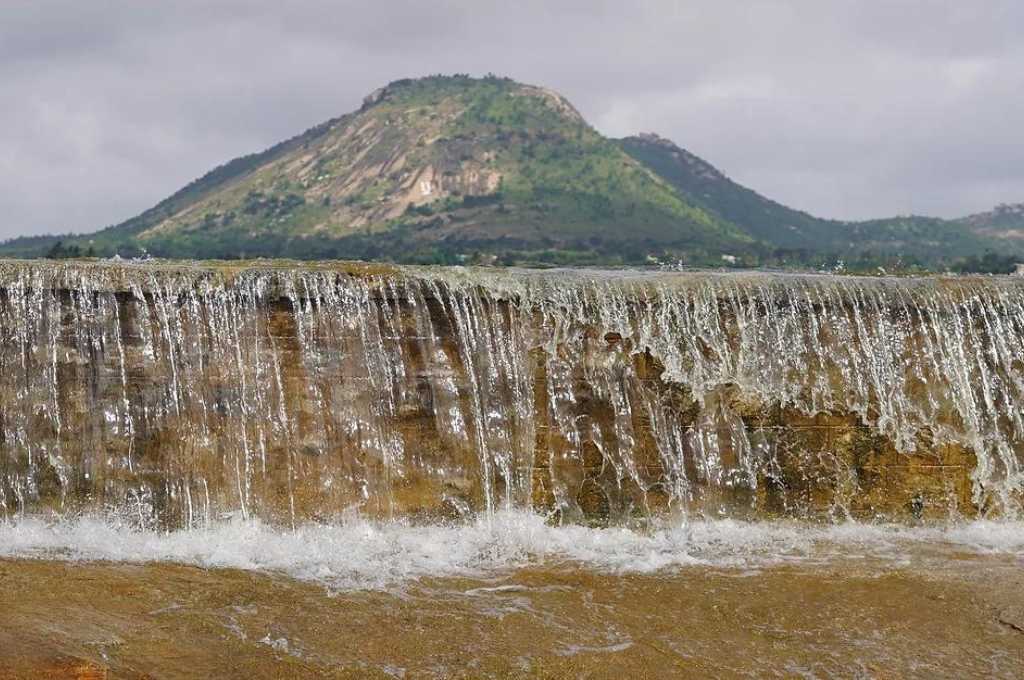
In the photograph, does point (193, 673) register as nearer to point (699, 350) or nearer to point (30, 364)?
point (30, 364)

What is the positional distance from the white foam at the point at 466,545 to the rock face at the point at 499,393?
11.7 inches

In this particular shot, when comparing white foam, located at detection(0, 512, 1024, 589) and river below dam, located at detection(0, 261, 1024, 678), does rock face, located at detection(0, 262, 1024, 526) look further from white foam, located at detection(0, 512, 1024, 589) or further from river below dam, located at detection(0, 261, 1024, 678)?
white foam, located at detection(0, 512, 1024, 589)

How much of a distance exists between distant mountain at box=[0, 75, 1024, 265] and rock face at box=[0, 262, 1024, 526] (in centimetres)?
4205

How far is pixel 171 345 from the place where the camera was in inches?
460

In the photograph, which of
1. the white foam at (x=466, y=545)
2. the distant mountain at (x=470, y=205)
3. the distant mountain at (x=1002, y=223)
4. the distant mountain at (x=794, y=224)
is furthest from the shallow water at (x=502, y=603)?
the distant mountain at (x=1002, y=223)

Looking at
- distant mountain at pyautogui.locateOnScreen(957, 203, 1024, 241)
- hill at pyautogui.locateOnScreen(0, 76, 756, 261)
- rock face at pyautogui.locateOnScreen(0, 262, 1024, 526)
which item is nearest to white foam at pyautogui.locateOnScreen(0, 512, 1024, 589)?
rock face at pyautogui.locateOnScreen(0, 262, 1024, 526)

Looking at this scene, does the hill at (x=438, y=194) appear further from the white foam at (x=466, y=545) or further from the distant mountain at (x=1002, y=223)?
the white foam at (x=466, y=545)

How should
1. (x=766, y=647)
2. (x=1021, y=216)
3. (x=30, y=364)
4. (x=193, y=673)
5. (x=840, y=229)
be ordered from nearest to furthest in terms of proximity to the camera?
(x=193, y=673) → (x=766, y=647) → (x=30, y=364) → (x=840, y=229) → (x=1021, y=216)

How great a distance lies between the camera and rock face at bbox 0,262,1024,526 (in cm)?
1141

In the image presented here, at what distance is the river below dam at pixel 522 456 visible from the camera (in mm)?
8836

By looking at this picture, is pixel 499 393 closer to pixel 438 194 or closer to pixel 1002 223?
pixel 438 194

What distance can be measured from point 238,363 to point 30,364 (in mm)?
2093

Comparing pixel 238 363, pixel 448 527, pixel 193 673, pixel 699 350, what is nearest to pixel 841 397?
pixel 699 350

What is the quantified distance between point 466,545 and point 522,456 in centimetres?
149
